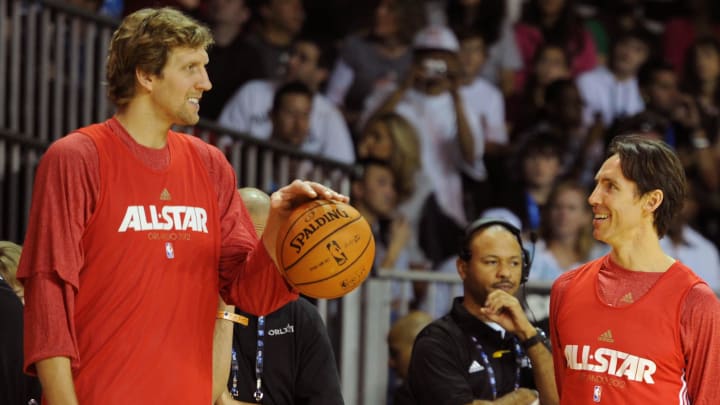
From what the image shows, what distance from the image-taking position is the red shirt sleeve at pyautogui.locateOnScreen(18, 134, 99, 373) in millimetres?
3467

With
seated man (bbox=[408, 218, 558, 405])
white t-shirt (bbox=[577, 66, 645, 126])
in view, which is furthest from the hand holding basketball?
white t-shirt (bbox=[577, 66, 645, 126])

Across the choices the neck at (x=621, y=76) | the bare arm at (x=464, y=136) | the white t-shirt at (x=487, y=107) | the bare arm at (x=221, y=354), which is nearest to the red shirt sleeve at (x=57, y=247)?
the bare arm at (x=221, y=354)

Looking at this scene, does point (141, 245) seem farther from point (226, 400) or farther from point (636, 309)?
point (636, 309)

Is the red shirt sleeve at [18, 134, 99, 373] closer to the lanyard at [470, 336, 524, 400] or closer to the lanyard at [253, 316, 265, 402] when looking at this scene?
the lanyard at [253, 316, 265, 402]

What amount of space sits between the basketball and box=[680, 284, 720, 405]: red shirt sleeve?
1.31 meters

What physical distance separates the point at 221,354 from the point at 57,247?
1037 mm

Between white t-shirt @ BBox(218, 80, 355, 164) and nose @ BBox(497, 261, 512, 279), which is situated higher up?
white t-shirt @ BBox(218, 80, 355, 164)

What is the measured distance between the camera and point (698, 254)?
9.38 metres

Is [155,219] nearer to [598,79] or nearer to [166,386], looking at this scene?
[166,386]

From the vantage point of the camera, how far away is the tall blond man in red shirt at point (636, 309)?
4.39 metres

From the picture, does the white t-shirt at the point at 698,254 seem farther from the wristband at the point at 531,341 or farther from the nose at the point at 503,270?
the wristband at the point at 531,341

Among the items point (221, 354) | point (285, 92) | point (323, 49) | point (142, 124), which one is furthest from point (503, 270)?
point (323, 49)

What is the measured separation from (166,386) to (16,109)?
14.8ft

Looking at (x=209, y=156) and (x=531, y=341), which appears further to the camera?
(x=531, y=341)
